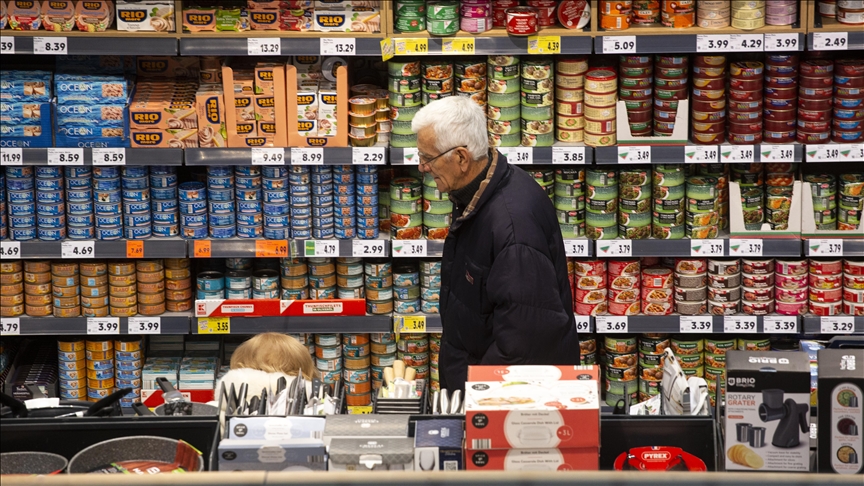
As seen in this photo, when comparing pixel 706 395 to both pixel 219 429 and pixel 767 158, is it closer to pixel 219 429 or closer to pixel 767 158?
pixel 219 429

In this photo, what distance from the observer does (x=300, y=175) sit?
481 centimetres

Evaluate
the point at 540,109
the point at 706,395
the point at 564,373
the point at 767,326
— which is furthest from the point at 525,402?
the point at 767,326

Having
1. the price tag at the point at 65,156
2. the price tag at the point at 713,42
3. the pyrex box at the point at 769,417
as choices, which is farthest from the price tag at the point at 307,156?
the pyrex box at the point at 769,417

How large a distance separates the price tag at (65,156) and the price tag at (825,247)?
3305mm

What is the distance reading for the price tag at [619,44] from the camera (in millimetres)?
4598

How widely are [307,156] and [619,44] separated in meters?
1.45

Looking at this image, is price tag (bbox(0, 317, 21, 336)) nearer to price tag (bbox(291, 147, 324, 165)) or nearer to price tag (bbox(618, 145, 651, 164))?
price tag (bbox(291, 147, 324, 165))

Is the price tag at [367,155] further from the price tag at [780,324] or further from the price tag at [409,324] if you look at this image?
the price tag at [780,324]

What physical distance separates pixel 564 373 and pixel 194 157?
2.77 m

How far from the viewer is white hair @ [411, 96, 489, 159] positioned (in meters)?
3.23

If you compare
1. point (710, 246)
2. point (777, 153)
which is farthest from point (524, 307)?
point (777, 153)

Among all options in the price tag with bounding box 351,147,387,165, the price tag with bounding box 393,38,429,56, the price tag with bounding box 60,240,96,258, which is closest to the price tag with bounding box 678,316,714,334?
the price tag with bounding box 351,147,387,165

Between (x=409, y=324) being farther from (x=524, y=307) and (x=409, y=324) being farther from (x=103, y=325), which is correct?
(x=524, y=307)

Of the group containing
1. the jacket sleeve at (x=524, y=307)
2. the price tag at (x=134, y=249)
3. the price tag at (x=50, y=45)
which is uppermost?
the price tag at (x=50, y=45)
